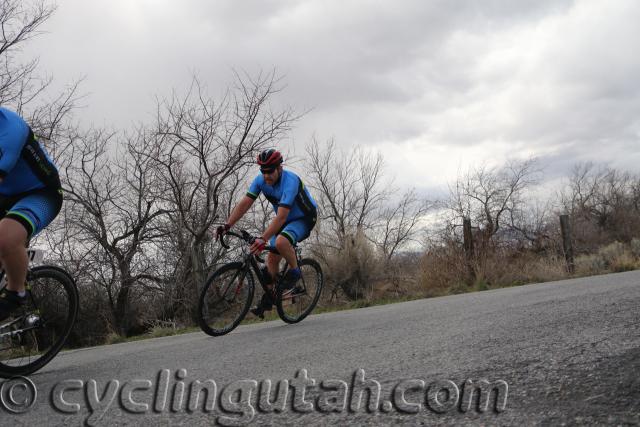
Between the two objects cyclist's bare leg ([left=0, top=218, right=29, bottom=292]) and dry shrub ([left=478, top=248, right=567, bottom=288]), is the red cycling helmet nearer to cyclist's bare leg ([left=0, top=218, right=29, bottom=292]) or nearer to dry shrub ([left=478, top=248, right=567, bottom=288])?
cyclist's bare leg ([left=0, top=218, right=29, bottom=292])

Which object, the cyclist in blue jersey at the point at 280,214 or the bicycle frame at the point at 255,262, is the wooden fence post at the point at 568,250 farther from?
the bicycle frame at the point at 255,262

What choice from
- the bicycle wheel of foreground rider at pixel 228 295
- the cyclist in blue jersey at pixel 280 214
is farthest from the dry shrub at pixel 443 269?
the bicycle wheel of foreground rider at pixel 228 295

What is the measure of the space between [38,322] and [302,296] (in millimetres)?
3448

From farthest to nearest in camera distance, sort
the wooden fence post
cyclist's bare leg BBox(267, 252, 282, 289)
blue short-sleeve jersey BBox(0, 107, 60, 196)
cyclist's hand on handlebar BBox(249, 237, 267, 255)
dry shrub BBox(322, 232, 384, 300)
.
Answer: the wooden fence post → dry shrub BBox(322, 232, 384, 300) → cyclist's bare leg BBox(267, 252, 282, 289) → cyclist's hand on handlebar BBox(249, 237, 267, 255) → blue short-sleeve jersey BBox(0, 107, 60, 196)

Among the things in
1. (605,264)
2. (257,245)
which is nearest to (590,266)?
(605,264)

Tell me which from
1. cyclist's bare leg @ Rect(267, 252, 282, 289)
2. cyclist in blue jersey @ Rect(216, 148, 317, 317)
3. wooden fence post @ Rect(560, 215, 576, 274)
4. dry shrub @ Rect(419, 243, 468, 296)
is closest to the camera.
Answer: cyclist in blue jersey @ Rect(216, 148, 317, 317)

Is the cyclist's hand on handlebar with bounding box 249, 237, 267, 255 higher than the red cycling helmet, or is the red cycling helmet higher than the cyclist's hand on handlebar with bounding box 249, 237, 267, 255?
the red cycling helmet

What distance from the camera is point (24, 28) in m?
13.3

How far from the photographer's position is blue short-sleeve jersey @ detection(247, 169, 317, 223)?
5.77m

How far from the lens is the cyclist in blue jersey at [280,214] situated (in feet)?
18.7

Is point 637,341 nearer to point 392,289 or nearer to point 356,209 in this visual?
point 392,289

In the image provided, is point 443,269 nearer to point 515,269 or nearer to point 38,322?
point 515,269

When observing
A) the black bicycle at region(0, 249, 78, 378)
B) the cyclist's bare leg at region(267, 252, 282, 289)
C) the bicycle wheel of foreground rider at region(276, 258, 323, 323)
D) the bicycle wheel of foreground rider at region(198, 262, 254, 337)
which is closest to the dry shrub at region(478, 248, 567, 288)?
the bicycle wheel of foreground rider at region(276, 258, 323, 323)

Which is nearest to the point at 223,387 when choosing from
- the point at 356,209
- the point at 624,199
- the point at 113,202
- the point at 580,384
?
the point at 580,384
